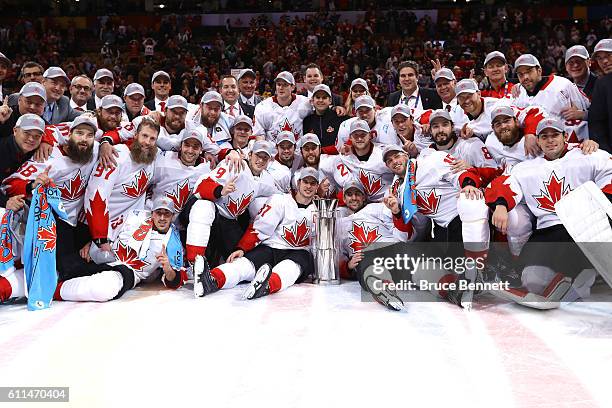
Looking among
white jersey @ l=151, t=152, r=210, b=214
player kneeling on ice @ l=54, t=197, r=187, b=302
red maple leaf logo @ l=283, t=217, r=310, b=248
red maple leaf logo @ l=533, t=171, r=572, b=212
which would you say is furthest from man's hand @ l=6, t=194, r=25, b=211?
red maple leaf logo @ l=533, t=171, r=572, b=212

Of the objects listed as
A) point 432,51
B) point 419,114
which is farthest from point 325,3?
point 419,114

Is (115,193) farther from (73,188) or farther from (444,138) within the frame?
(444,138)

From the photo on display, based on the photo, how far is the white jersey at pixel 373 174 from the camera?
530 centimetres

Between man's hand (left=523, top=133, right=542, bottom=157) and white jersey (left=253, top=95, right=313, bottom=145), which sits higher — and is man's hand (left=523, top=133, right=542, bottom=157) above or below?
below

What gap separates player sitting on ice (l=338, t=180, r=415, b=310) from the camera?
4.82m

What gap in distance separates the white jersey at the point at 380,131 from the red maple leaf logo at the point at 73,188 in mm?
2186

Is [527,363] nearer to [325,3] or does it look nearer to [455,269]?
[455,269]

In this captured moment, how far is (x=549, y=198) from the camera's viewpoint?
4.29 m

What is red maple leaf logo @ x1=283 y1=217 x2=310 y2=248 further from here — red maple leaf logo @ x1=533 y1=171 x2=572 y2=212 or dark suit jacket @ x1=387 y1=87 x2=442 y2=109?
dark suit jacket @ x1=387 y1=87 x2=442 y2=109

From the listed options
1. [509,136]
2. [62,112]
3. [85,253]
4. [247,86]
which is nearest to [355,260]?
[509,136]

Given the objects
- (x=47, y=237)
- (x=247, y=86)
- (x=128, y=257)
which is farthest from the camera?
(x=247, y=86)

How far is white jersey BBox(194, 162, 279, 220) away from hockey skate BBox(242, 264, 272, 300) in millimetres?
830

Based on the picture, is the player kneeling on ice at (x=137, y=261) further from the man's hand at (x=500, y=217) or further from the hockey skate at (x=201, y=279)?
the man's hand at (x=500, y=217)

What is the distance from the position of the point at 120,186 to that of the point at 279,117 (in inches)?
75.6
